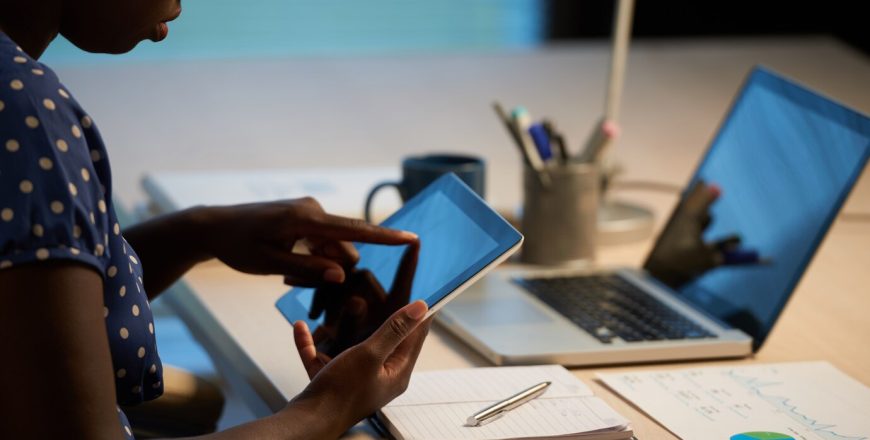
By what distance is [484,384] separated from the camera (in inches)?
36.6

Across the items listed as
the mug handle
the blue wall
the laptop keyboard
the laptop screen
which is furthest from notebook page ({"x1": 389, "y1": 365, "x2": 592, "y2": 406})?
the blue wall

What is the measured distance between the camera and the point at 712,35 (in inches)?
134

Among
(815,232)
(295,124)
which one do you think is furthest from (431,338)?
(295,124)

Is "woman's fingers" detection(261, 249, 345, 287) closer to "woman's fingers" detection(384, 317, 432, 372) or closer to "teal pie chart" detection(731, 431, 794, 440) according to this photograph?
"woman's fingers" detection(384, 317, 432, 372)

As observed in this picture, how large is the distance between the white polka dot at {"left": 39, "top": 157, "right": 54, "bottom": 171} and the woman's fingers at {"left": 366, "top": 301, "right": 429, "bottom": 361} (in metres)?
0.27

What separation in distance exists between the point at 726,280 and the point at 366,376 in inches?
18.1

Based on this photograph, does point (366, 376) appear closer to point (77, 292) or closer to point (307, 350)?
point (307, 350)

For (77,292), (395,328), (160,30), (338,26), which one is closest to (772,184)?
(395,328)

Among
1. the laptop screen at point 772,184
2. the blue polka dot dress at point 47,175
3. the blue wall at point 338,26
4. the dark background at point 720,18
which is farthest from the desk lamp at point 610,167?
the blue wall at point 338,26

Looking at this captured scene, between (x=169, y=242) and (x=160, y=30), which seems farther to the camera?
(x=169, y=242)

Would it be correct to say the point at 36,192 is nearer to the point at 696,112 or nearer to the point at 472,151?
the point at 472,151

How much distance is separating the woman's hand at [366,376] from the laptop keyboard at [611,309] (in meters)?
0.25

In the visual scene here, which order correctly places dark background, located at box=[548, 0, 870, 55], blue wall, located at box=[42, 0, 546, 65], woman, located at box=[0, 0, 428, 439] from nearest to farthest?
woman, located at box=[0, 0, 428, 439]
dark background, located at box=[548, 0, 870, 55]
blue wall, located at box=[42, 0, 546, 65]

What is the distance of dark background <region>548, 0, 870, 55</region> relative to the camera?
3115 mm
